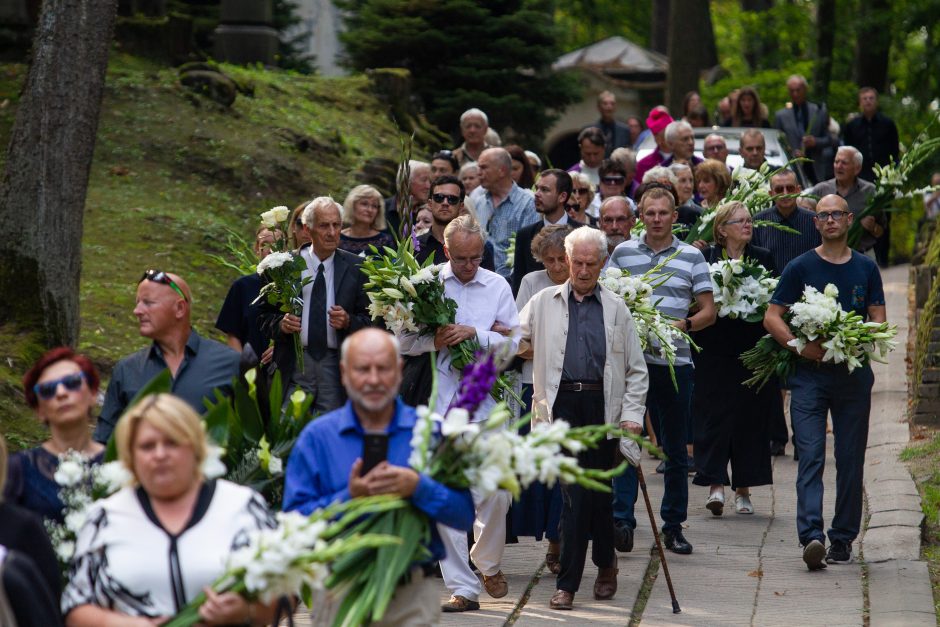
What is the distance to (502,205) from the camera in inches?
507

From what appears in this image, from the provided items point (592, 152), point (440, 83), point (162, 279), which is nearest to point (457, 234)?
point (162, 279)

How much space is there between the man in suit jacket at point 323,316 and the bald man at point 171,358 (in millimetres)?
2202

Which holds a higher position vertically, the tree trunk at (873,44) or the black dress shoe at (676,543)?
the tree trunk at (873,44)

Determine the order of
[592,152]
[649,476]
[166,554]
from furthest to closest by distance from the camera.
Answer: [592,152]
[649,476]
[166,554]

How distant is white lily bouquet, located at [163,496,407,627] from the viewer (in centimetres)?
476

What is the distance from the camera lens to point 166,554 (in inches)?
193

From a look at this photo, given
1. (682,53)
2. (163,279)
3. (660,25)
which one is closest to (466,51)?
(682,53)

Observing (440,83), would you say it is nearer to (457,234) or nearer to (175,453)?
(457,234)

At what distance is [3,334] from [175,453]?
→ 727 cm

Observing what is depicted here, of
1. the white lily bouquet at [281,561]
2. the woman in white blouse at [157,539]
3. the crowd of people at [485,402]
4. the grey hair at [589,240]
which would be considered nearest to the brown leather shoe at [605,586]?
the crowd of people at [485,402]

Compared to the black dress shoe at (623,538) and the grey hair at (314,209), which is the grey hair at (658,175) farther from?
the grey hair at (314,209)

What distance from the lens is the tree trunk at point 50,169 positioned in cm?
1161

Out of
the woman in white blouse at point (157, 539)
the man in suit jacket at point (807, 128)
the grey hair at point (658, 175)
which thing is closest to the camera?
the woman in white blouse at point (157, 539)

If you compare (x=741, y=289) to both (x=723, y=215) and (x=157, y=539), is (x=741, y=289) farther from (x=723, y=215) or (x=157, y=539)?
(x=157, y=539)
